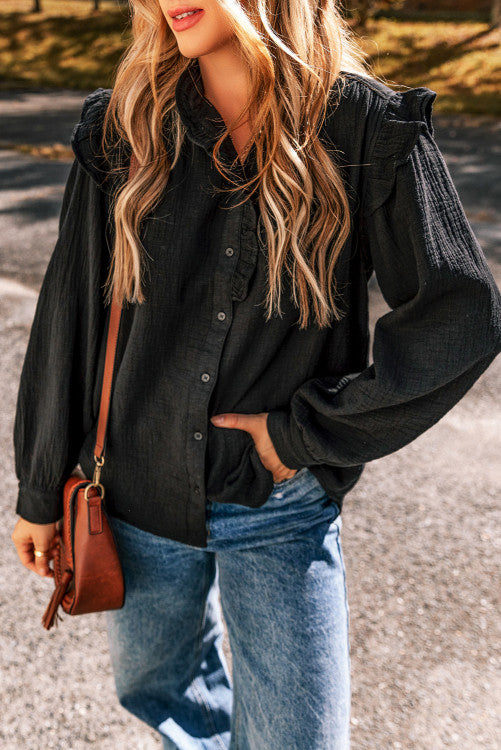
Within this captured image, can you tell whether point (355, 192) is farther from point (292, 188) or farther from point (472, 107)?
point (472, 107)

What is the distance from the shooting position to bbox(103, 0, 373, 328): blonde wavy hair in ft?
4.59

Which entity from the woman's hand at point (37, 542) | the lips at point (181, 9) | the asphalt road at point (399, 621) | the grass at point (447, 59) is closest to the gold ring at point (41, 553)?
the woman's hand at point (37, 542)

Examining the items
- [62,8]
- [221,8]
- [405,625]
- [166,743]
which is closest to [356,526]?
[405,625]

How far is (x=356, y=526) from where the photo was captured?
308 cm

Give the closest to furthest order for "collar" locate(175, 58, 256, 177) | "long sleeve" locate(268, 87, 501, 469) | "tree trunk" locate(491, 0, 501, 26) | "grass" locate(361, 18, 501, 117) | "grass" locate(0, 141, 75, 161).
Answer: "long sleeve" locate(268, 87, 501, 469) → "collar" locate(175, 58, 256, 177) → "grass" locate(0, 141, 75, 161) → "grass" locate(361, 18, 501, 117) → "tree trunk" locate(491, 0, 501, 26)

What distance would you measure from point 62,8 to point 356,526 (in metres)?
27.3

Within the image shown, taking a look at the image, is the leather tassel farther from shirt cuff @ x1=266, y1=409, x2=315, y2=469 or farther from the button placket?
shirt cuff @ x1=266, y1=409, x2=315, y2=469

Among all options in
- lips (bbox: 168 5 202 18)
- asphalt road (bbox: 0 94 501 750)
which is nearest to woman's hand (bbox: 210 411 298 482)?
lips (bbox: 168 5 202 18)

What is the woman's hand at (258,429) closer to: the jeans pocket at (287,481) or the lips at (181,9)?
the jeans pocket at (287,481)

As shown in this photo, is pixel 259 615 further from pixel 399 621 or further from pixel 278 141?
pixel 399 621

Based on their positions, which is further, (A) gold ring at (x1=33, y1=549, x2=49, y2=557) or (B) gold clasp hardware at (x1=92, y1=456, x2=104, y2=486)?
(A) gold ring at (x1=33, y1=549, x2=49, y2=557)

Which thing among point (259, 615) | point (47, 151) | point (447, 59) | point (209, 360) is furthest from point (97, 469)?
point (447, 59)

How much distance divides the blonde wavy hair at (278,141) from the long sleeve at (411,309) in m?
0.10

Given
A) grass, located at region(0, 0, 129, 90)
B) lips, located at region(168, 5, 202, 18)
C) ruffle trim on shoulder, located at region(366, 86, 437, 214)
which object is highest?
lips, located at region(168, 5, 202, 18)
